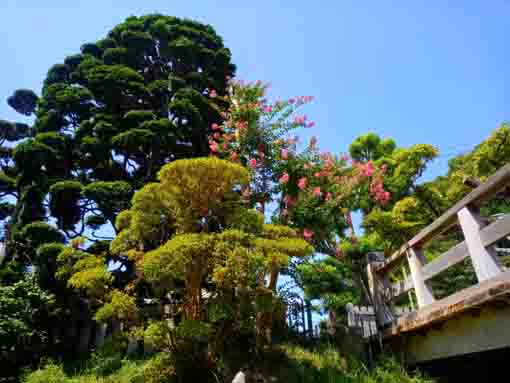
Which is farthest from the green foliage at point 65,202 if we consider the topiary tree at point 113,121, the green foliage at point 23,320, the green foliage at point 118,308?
the green foliage at point 118,308

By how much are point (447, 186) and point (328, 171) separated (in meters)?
5.09

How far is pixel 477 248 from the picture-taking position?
3.04 metres

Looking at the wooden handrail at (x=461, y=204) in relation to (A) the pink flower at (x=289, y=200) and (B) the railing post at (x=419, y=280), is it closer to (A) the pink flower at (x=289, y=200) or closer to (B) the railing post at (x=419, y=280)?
(B) the railing post at (x=419, y=280)

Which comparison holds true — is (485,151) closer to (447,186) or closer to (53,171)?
(447,186)

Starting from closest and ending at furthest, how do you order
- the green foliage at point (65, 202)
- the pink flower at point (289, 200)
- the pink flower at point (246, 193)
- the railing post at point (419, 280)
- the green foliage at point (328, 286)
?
the railing post at point (419, 280)
the pink flower at point (246, 193)
the pink flower at point (289, 200)
the green foliage at point (328, 286)
the green foliage at point (65, 202)

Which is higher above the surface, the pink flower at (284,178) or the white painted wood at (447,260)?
the pink flower at (284,178)

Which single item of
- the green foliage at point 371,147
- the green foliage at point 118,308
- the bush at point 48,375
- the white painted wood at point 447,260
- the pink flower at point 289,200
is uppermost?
the green foliage at point 371,147

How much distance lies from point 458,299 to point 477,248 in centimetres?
58

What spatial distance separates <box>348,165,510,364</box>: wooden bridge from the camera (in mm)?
2873

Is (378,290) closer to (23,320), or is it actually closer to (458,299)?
(458,299)

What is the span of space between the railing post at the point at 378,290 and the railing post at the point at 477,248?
2.05 meters

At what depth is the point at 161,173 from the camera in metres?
4.75

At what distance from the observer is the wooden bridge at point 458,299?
2.87m

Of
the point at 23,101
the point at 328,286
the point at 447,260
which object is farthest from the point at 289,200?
the point at 23,101
